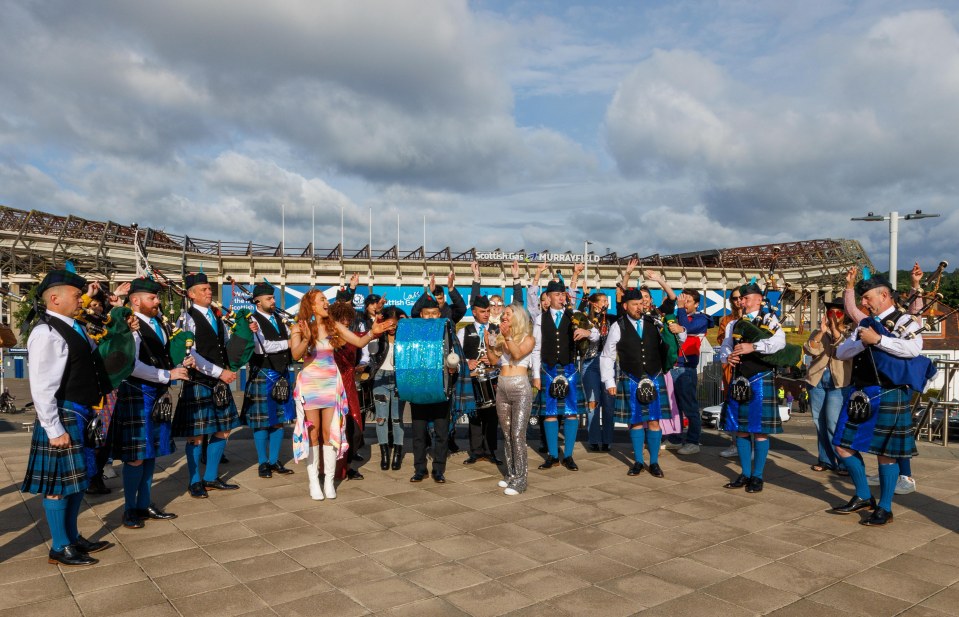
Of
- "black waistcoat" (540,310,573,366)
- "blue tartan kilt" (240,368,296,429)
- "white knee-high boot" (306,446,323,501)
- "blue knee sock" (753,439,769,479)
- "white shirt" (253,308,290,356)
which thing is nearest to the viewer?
"white knee-high boot" (306,446,323,501)

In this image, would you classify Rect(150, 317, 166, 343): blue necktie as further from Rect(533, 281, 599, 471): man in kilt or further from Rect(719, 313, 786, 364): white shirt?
Rect(719, 313, 786, 364): white shirt

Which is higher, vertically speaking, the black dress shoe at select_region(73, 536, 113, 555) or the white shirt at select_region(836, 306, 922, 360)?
the white shirt at select_region(836, 306, 922, 360)

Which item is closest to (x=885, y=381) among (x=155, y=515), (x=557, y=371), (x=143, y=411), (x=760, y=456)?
(x=760, y=456)

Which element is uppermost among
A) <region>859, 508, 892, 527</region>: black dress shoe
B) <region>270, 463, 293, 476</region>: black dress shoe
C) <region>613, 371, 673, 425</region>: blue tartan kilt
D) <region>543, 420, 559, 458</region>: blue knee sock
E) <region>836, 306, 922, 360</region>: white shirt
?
<region>836, 306, 922, 360</region>: white shirt

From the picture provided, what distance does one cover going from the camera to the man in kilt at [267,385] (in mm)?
6527

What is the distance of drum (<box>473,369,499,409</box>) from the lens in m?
6.75

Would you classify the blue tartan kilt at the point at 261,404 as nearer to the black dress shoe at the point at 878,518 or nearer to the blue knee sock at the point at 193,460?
the blue knee sock at the point at 193,460

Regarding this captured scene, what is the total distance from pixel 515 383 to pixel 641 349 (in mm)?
1596

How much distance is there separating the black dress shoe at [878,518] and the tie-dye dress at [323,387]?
4513mm

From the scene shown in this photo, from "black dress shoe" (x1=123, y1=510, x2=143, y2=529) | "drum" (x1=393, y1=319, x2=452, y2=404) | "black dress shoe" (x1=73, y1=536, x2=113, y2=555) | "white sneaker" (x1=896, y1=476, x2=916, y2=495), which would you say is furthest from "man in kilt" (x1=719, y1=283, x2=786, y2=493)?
"black dress shoe" (x1=73, y1=536, x2=113, y2=555)

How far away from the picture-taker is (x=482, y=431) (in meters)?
7.48

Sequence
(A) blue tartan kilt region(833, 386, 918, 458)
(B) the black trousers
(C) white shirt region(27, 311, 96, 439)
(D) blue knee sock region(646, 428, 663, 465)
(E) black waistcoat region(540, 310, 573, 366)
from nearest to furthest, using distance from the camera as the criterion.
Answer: (C) white shirt region(27, 311, 96, 439) → (A) blue tartan kilt region(833, 386, 918, 458) → (D) blue knee sock region(646, 428, 663, 465) → (E) black waistcoat region(540, 310, 573, 366) → (B) the black trousers

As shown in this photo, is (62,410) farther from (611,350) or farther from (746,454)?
(746,454)

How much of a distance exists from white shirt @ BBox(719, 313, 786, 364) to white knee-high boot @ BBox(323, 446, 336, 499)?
3.91 metres
